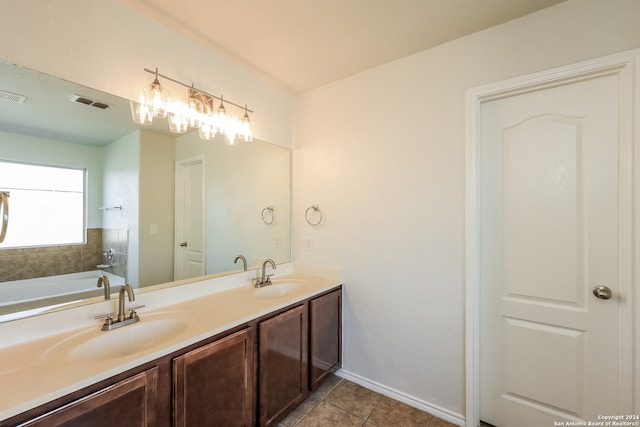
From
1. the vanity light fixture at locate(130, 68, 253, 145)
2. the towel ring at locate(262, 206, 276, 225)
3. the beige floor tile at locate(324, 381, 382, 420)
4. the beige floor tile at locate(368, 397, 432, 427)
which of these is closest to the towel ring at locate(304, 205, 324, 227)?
the towel ring at locate(262, 206, 276, 225)

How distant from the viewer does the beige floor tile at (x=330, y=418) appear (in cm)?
169

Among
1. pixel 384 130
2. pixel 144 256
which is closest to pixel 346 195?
pixel 384 130

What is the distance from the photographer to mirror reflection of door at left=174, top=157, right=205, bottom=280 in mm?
1781

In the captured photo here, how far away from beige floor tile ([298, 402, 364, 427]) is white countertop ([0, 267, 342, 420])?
0.78 meters

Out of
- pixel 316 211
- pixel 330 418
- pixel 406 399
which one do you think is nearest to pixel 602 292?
pixel 406 399

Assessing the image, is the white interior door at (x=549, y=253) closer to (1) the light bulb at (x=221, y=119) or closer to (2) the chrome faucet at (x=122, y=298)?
(1) the light bulb at (x=221, y=119)

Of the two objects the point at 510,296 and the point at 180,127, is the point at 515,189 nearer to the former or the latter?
the point at 510,296

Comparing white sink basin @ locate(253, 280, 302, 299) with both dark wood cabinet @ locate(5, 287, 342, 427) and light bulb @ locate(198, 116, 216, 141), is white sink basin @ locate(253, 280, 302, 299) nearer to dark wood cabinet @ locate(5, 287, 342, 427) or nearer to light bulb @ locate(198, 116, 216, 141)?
dark wood cabinet @ locate(5, 287, 342, 427)

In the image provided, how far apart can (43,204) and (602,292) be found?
2825mm

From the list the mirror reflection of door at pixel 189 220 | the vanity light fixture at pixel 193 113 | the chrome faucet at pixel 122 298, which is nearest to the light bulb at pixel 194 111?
the vanity light fixture at pixel 193 113

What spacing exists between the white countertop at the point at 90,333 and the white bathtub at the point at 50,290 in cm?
8

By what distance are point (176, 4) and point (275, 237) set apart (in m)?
1.68

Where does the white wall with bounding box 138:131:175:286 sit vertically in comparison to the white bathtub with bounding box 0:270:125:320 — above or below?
above

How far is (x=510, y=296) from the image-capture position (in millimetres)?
1628
